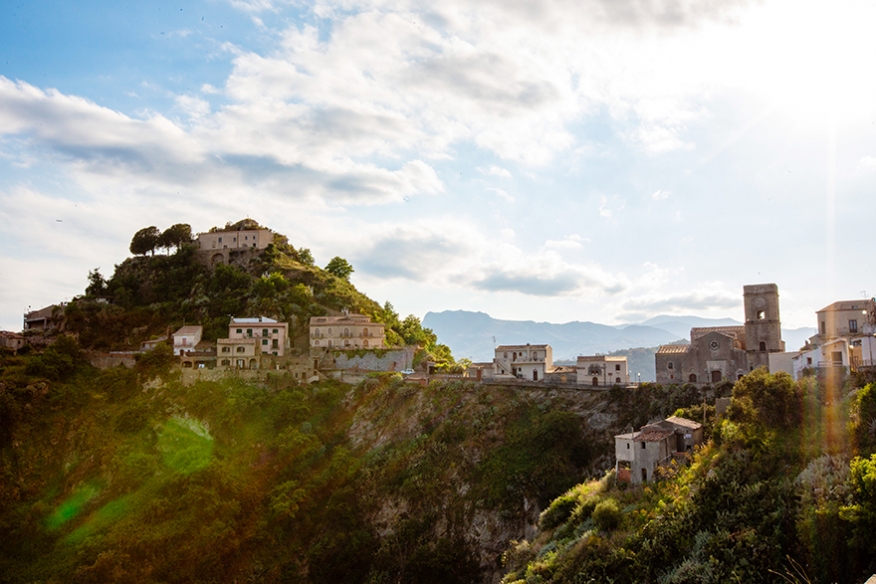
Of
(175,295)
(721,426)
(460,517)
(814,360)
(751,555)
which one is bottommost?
(460,517)

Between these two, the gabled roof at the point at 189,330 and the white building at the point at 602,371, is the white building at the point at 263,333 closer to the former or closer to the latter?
the gabled roof at the point at 189,330

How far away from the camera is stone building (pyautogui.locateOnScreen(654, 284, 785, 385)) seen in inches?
2077

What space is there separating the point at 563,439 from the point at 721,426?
16610 millimetres

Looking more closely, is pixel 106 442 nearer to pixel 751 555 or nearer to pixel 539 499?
pixel 539 499

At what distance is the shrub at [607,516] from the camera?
32344 mm

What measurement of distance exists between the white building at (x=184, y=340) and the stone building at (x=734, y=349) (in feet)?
142

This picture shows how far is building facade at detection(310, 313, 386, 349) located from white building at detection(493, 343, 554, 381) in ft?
42.6

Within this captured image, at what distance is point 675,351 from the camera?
55.2m

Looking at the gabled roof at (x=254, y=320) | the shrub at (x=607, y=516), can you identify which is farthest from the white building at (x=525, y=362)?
the shrub at (x=607, y=516)

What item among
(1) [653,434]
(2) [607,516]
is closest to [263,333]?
(1) [653,434]

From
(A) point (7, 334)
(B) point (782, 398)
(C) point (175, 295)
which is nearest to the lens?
(B) point (782, 398)

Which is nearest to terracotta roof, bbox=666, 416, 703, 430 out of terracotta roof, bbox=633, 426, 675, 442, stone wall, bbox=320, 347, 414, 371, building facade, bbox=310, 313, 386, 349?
terracotta roof, bbox=633, 426, 675, 442

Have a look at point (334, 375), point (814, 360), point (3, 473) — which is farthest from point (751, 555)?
point (3, 473)

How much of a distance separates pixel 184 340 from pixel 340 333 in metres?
15.0
